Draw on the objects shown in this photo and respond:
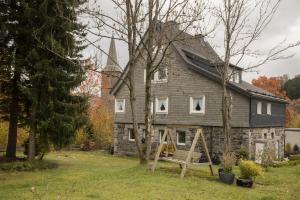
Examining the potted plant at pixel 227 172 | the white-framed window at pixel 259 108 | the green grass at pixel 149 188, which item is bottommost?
the green grass at pixel 149 188

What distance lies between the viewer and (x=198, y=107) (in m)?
28.4

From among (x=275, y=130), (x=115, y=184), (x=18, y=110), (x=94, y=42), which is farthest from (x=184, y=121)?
(x=115, y=184)

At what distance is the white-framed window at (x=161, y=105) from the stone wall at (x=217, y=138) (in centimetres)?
137

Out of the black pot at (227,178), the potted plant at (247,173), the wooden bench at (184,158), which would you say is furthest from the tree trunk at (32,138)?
the potted plant at (247,173)

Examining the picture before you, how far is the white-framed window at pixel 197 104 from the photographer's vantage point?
92.0 feet

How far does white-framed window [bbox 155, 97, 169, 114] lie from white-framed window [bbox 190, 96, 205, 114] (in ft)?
8.69

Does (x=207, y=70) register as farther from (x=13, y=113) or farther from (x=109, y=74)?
(x=13, y=113)

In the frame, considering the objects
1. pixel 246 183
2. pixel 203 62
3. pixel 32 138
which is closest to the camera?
pixel 246 183

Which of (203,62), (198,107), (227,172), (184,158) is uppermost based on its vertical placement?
(203,62)

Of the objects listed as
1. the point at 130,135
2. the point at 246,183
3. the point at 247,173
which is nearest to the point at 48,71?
the point at 247,173

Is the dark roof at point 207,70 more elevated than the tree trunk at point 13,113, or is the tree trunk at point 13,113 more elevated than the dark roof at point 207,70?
the dark roof at point 207,70

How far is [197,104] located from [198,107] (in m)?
0.28

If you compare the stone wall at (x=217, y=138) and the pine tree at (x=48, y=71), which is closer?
the pine tree at (x=48, y=71)

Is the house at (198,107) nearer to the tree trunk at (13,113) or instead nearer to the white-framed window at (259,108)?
the white-framed window at (259,108)
